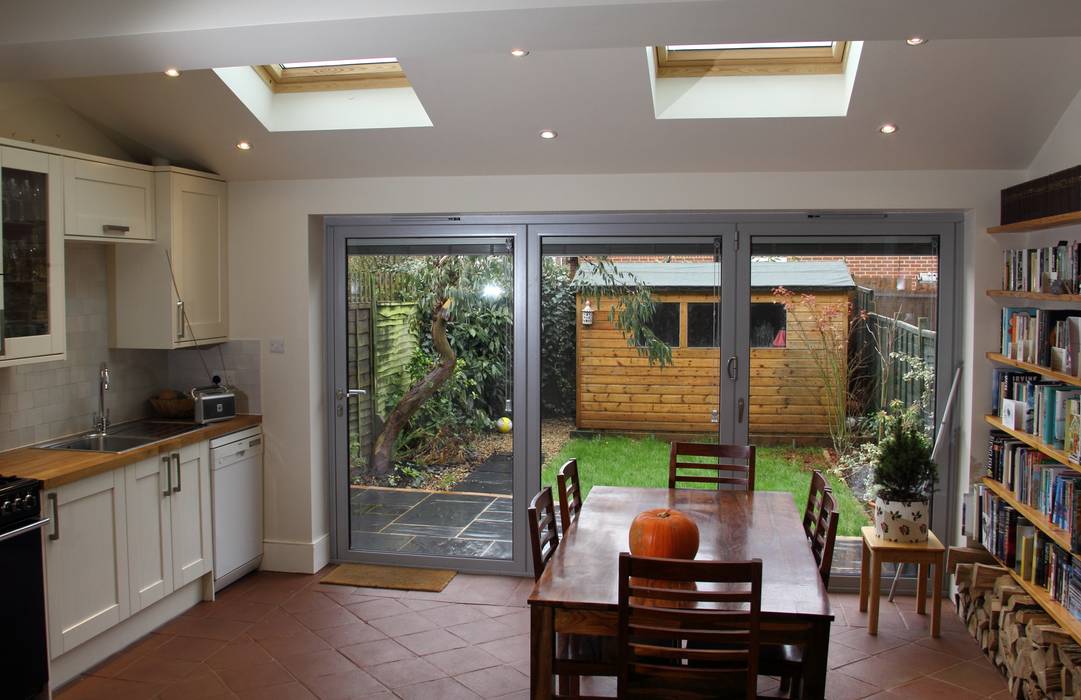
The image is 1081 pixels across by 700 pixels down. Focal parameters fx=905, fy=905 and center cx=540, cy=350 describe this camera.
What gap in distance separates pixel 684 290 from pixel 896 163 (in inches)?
49.9

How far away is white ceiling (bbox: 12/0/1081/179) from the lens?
8.92 ft

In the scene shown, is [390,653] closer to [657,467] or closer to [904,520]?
[657,467]

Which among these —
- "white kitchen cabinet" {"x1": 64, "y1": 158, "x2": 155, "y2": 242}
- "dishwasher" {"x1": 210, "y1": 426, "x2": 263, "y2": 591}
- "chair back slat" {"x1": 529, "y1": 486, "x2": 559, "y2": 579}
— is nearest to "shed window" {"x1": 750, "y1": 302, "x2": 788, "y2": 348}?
"chair back slat" {"x1": 529, "y1": 486, "x2": 559, "y2": 579}

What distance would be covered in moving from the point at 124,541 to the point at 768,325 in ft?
11.3

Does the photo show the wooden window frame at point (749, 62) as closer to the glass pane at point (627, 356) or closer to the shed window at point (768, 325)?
the glass pane at point (627, 356)

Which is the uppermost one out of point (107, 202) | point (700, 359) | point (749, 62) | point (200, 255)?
point (749, 62)

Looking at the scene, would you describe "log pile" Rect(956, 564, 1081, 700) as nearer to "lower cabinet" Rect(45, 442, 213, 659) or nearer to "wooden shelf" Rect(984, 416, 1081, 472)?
"wooden shelf" Rect(984, 416, 1081, 472)

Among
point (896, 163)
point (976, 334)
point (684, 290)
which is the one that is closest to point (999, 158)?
point (896, 163)

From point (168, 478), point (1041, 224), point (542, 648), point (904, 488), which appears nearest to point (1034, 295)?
point (1041, 224)

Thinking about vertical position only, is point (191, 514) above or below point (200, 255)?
below

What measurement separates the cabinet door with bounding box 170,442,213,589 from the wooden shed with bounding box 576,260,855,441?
2.07m

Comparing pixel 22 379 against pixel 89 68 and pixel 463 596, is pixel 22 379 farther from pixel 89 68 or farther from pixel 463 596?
pixel 463 596

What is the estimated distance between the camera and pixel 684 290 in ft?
16.7

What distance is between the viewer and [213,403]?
4996 millimetres
